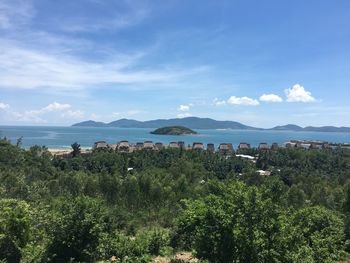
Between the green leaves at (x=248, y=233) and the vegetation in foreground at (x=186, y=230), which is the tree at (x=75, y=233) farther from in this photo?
the green leaves at (x=248, y=233)

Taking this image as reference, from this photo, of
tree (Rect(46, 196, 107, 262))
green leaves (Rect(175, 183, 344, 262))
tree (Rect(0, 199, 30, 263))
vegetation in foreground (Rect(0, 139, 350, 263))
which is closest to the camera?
green leaves (Rect(175, 183, 344, 262))

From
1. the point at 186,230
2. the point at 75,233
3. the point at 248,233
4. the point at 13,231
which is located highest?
the point at 248,233

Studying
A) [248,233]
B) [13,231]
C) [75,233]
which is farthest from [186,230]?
[13,231]

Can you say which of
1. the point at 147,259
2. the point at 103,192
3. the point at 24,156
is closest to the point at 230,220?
the point at 147,259

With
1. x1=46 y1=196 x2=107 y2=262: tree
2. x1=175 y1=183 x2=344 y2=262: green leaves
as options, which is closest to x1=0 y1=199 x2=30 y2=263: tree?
x1=46 y1=196 x2=107 y2=262: tree

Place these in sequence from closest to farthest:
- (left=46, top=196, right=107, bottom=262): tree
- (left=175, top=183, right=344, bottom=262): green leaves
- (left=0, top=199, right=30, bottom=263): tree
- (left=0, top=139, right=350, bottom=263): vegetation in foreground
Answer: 1. (left=175, top=183, right=344, bottom=262): green leaves
2. (left=0, top=139, right=350, bottom=263): vegetation in foreground
3. (left=0, top=199, right=30, bottom=263): tree
4. (left=46, top=196, right=107, bottom=262): tree

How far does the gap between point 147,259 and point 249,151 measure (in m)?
76.3

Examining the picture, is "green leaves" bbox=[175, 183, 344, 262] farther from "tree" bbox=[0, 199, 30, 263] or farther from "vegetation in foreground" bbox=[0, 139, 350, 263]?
"tree" bbox=[0, 199, 30, 263]

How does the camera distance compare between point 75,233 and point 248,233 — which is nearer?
point 248,233

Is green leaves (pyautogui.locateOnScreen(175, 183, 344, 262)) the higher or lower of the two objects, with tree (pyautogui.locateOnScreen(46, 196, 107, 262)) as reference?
higher

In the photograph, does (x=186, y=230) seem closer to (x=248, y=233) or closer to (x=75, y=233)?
(x=75, y=233)

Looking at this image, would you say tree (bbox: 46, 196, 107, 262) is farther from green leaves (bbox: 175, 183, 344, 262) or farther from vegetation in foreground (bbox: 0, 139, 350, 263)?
green leaves (bbox: 175, 183, 344, 262)

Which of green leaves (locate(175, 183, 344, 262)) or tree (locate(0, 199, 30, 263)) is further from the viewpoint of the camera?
tree (locate(0, 199, 30, 263))

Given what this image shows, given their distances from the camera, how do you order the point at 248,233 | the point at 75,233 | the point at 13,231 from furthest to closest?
the point at 75,233 → the point at 13,231 → the point at 248,233
